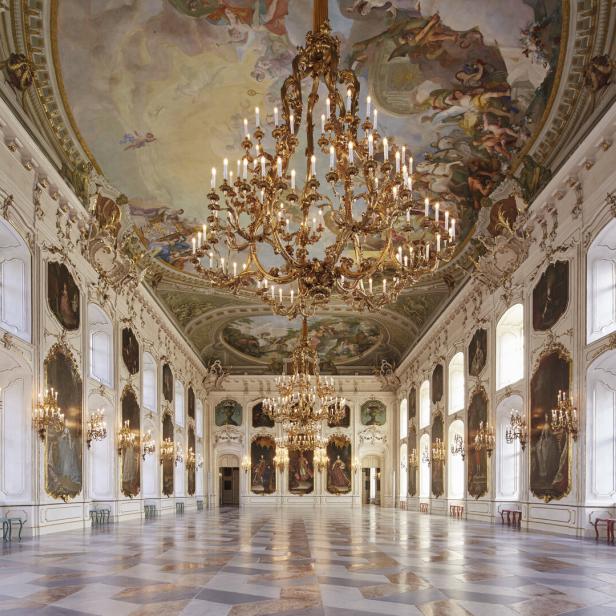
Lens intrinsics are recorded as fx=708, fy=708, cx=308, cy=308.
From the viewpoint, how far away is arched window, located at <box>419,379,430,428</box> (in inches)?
1221

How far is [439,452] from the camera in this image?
26.3 metres

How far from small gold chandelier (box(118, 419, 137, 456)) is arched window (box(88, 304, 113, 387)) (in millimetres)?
1408

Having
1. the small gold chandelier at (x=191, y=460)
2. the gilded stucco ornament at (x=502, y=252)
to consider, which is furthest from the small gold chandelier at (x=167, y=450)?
the gilded stucco ornament at (x=502, y=252)

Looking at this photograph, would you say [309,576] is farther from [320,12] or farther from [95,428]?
[95,428]

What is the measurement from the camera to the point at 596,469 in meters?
13.7

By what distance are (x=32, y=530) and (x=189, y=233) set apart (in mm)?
10899

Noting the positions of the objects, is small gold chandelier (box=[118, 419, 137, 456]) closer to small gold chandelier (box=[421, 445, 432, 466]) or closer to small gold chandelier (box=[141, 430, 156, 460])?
small gold chandelier (box=[141, 430, 156, 460])

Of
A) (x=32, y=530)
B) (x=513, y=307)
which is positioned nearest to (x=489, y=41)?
(x=513, y=307)

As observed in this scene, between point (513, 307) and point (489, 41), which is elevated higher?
point (489, 41)

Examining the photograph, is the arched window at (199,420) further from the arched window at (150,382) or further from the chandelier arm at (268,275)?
the chandelier arm at (268,275)

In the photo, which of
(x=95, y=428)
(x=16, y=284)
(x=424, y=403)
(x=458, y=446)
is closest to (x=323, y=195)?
(x=16, y=284)

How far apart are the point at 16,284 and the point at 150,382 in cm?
1247

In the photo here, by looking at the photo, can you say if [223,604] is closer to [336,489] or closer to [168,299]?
[168,299]

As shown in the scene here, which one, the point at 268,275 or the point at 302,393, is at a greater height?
the point at 268,275
